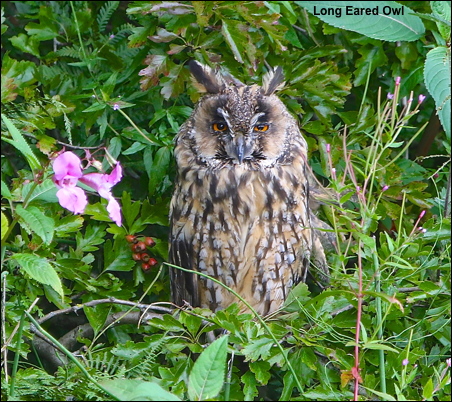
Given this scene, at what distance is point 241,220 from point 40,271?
42.3 inches

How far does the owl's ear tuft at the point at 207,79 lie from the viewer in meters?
1.97

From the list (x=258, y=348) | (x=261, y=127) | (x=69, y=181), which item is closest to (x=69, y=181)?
(x=69, y=181)

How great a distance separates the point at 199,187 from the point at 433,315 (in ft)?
2.88

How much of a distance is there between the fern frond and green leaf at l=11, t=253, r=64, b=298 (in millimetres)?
1142

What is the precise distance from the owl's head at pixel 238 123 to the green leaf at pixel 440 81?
669 mm

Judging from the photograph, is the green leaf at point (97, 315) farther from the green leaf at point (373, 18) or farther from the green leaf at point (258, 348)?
the green leaf at point (373, 18)

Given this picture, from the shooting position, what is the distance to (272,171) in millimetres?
2117

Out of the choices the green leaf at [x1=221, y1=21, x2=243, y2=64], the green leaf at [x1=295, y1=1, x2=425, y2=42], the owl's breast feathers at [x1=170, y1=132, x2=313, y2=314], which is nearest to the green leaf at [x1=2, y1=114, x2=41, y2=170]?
the green leaf at [x1=295, y1=1, x2=425, y2=42]

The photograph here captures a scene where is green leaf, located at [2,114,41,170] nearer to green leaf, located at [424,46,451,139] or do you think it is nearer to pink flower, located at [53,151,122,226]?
pink flower, located at [53,151,122,226]

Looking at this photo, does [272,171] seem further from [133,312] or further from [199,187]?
[133,312]

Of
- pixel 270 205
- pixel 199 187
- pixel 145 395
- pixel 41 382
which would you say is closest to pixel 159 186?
pixel 199 187

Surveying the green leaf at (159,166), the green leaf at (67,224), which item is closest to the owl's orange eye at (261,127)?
the green leaf at (159,166)

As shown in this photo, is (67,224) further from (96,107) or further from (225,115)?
(225,115)

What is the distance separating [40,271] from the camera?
113cm
